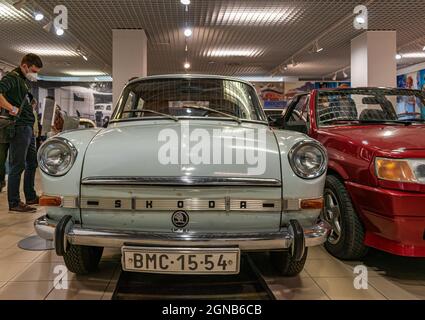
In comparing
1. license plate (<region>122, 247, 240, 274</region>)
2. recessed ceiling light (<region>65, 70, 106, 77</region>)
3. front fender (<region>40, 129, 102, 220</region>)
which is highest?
recessed ceiling light (<region>65, 70, 106, 77</region>)

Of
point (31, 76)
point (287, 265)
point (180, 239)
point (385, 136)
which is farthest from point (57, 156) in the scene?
point (31, 76)

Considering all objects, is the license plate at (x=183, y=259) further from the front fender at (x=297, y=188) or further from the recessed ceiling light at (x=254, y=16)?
the recessed ceiling light at (x=254, y=16)

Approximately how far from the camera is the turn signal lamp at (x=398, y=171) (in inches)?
82.5

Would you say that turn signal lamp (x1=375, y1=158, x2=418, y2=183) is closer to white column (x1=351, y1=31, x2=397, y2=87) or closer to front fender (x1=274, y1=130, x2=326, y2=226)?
front fender (x1=274, y1=130, x2=326, y2=226)

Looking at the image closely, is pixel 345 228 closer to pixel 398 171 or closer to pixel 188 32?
pixel 398 171

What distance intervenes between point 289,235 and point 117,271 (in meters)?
1.25

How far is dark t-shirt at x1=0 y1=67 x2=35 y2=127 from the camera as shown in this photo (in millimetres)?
3738

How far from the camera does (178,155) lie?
1801mm

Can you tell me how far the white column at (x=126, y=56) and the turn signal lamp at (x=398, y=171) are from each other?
5.97 m

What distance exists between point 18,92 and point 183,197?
3.02 meters

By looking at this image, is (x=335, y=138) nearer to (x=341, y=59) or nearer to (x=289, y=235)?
(x=289, y=235)

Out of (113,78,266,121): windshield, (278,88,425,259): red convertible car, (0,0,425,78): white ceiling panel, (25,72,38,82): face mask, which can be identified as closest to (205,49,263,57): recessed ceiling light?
(0,0,425,78): white ceiling panel

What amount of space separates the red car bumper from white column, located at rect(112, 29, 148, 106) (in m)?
6.00

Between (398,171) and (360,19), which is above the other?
(360,19)
